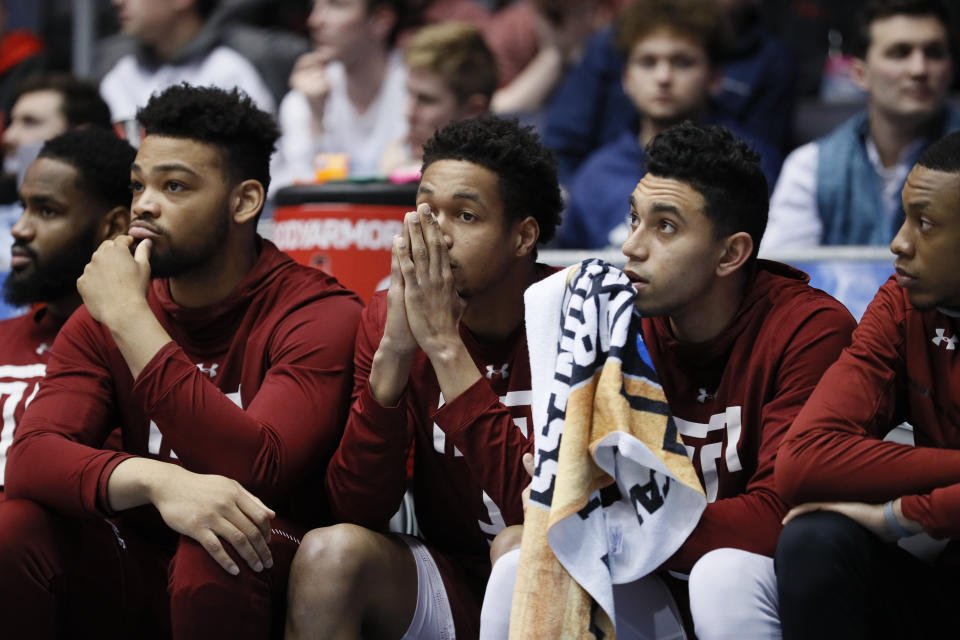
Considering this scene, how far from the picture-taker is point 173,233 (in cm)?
288

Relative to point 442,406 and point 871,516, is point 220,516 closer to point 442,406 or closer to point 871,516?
point 442,406

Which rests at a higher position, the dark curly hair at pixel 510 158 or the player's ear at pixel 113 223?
the dark curly hair at pixel 510 158

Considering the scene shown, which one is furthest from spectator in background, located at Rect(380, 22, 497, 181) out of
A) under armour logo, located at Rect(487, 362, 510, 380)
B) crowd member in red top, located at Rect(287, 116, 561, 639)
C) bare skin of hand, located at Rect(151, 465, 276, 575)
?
bare skin of hand, located at Rect(151, 465, 276, 575)

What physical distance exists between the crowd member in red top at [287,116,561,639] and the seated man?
0.79 ft

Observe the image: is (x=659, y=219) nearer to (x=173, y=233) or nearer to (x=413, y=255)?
(x=413, y=255)

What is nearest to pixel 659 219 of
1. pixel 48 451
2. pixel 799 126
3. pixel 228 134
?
pixel 228 134

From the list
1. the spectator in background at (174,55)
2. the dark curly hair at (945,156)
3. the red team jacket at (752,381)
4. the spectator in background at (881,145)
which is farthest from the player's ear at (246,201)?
the spectator in background at (174,55)

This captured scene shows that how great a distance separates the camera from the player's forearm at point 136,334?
257 cm

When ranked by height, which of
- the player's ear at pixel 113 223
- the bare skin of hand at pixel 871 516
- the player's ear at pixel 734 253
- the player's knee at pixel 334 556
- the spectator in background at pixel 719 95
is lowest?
the player's knee at pixel 334 556

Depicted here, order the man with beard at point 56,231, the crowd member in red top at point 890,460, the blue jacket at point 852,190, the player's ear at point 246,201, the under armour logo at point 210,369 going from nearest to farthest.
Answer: the crowd member in red top at point 890,460 → the under armour logo at point 210,369 → the player's ear at point 246,201 → the man with beard at point 56,231 → the blue jacket at point 852,190

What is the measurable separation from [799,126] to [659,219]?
97.9 inches

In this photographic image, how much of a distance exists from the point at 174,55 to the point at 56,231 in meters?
2.43

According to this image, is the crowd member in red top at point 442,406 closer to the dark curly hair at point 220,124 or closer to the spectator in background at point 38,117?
the dark curly hair at point 220,124

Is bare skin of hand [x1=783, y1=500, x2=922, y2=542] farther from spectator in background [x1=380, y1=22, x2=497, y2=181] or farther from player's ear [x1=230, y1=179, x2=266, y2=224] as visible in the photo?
spectator in background [x1=380, y1=22, x2=497, y2=181]
